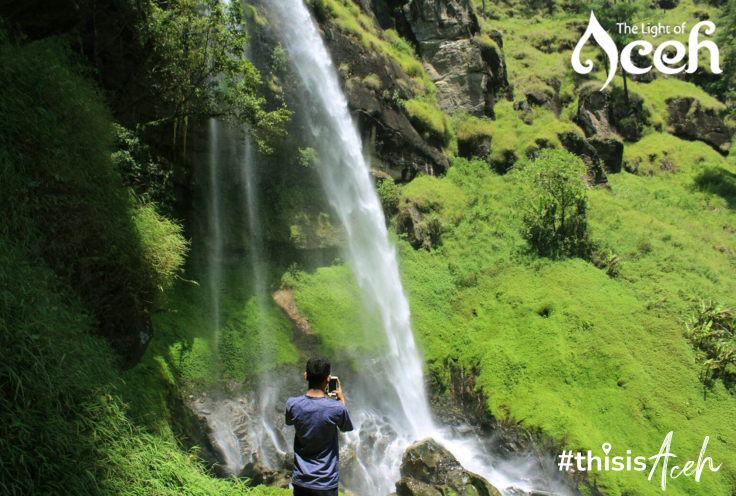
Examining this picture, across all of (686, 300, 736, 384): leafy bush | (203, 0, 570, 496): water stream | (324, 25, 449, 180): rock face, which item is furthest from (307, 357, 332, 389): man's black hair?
(324, 25, 449, 180): rock face

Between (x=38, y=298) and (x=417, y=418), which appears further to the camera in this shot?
(x=417, y=418)

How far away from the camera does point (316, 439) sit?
3.32m

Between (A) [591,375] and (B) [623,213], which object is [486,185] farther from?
(A) [591,375]

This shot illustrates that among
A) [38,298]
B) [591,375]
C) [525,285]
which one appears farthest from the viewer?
[525,285]

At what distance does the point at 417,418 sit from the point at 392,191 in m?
9.12

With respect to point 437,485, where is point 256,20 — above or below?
above

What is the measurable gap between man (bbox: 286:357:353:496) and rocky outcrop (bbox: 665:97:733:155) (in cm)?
3290

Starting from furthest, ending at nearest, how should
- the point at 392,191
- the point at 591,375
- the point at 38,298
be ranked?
the point at 392,191
the point at 591,375
the point at 38,298

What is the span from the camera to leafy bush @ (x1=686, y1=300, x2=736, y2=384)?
11023mm

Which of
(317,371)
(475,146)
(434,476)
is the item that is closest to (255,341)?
(434,476)

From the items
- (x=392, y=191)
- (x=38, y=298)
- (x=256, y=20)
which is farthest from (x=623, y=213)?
(x=38, y=298)

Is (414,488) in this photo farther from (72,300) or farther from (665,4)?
(665,4)

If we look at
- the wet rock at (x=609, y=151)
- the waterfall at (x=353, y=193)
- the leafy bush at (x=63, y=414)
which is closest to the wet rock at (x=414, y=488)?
the leafy bush at (x=63, y=414)

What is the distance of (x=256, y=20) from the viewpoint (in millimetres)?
16031
